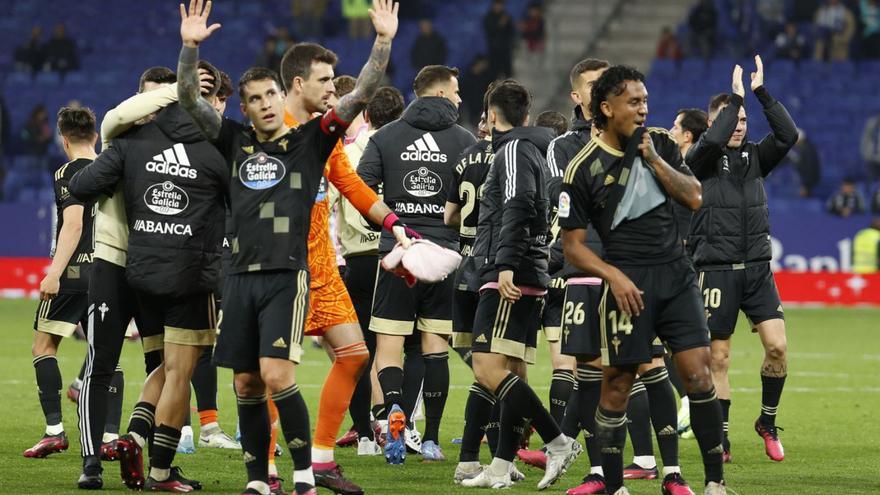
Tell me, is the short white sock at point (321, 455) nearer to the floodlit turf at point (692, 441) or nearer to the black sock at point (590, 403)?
the floodlit turf at point (692, 441)

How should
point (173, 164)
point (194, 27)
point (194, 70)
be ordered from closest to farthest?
point (194, 27) < point (194, 70) < point (173, 164)

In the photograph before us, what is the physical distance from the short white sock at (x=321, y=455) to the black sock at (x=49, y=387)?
94.1 inches

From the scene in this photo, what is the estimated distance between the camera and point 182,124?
7.84 meters

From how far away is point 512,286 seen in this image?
8.01 metres

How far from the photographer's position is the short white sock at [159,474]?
7.88m

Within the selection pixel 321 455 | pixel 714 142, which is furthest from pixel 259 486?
pixel 714 142

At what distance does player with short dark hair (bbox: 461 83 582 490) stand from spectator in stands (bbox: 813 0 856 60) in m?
21.1

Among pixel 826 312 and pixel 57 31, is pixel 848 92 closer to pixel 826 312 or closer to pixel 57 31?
pixel 826 312

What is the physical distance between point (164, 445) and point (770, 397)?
4301mm

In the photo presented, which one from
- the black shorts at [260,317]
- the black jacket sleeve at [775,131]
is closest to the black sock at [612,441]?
the black shorts at [260,317]

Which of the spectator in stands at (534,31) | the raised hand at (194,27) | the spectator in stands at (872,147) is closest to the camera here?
the raised hand at (194,27)

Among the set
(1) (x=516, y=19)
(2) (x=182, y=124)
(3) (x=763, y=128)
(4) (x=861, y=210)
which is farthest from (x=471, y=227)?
(1) (x=516, y=19)

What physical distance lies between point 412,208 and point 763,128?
18427mm

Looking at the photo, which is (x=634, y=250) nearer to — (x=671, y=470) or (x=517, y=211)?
(x=517, y=211)
